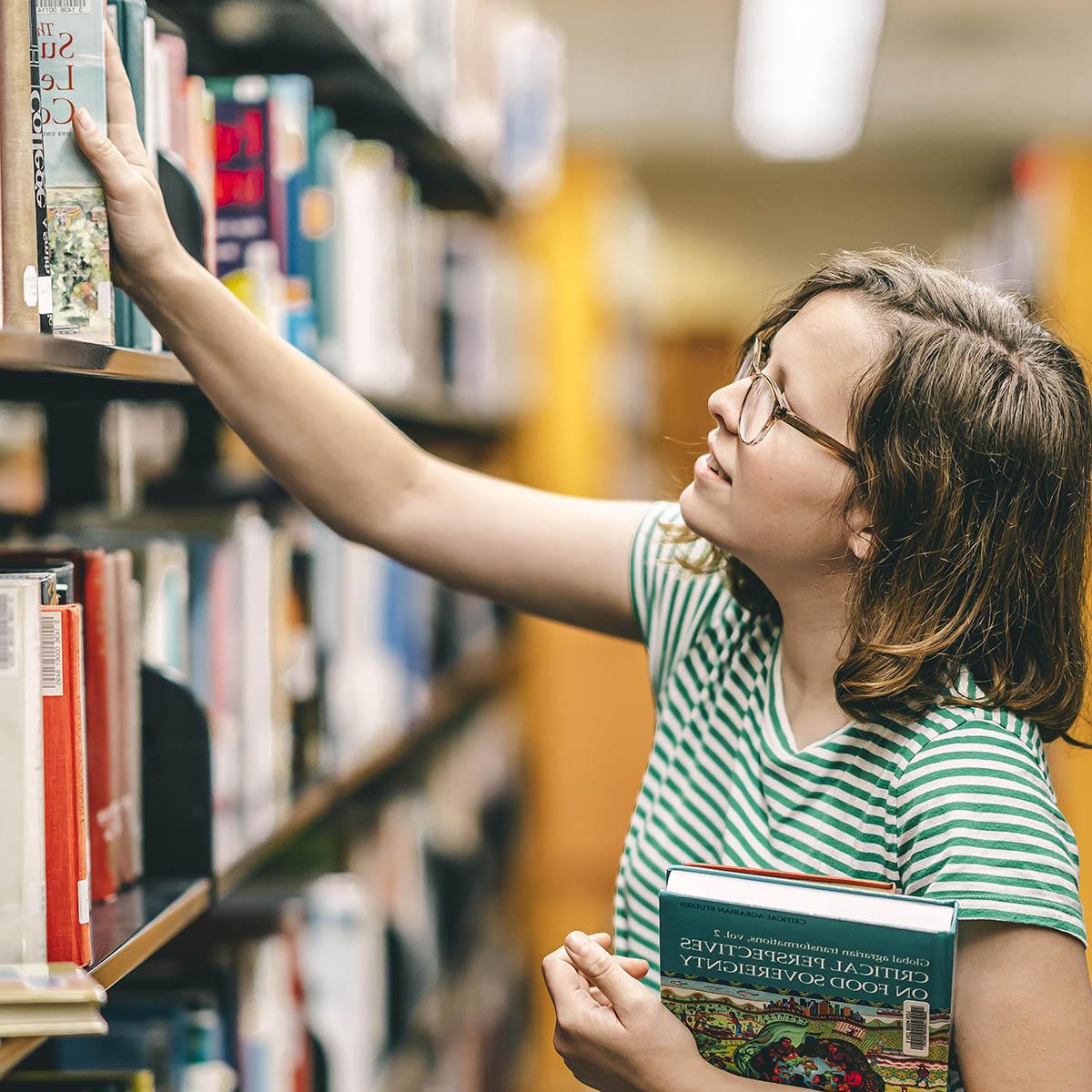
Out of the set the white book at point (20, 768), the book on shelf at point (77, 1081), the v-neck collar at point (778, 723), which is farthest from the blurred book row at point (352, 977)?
the v-neck collar at point (778, 723)

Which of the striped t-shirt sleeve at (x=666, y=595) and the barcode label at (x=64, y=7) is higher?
the barcode label at (x=64, y=7)

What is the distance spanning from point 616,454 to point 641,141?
2.81 meters

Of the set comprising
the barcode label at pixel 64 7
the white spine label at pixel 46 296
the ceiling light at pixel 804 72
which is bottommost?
the white spine label at pixel 46 296

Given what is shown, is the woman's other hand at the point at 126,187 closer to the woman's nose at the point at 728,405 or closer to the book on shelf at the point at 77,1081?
the woman's nose at the point at 728,405

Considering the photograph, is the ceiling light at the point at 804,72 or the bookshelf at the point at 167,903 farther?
the ceiling light at the point at 804,72

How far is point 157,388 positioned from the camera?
3.80 ft

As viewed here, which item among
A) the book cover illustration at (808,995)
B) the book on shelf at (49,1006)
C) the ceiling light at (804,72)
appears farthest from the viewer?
the ceiling light at (804,72)

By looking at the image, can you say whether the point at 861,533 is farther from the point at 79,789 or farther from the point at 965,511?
the point at 79,789

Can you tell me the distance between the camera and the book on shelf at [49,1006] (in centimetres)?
72

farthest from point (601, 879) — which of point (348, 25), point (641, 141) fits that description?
point (641, 141)

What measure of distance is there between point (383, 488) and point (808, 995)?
2.00 ft

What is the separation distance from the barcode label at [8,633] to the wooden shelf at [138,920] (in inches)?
8.8

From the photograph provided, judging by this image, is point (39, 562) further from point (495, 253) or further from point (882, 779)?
point (495, 253)

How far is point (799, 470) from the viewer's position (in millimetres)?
1002
